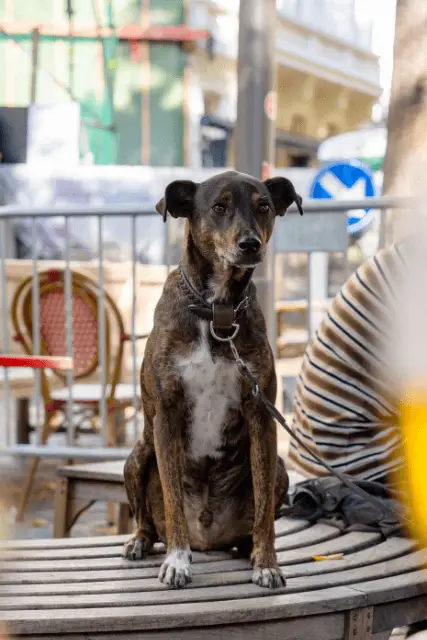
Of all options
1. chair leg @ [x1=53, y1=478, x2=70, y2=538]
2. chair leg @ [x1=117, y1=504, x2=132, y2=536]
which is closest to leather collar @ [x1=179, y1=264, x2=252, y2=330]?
chair leg @ [x1=53, y1=478, x2=70, y2=538]

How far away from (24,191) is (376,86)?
17.5 m

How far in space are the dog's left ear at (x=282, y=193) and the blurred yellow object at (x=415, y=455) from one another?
2.65 feet

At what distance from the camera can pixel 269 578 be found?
2.62 m

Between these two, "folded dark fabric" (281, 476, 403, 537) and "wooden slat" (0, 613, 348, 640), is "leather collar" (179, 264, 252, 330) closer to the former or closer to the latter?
"wooden slat" (0, 613, 348, 640)

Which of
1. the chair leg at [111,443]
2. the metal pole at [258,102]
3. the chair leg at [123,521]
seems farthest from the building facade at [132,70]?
the chair leg at [123,521]

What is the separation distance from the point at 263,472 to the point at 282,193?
33.1 inches

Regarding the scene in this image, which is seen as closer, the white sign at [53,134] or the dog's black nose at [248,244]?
the dog's black nose at [248,244]

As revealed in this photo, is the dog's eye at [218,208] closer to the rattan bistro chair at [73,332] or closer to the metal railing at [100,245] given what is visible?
the metal railing at [100,245]

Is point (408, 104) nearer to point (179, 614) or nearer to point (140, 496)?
point (140, 496)

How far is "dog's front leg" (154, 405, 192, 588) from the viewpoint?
8.57 ft

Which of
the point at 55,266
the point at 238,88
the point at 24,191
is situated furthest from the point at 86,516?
the point at 24,191

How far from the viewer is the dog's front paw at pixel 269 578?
2625 mm

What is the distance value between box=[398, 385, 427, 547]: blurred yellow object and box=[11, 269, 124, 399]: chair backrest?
2.44m

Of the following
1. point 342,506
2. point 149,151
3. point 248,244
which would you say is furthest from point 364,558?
point 149,151
